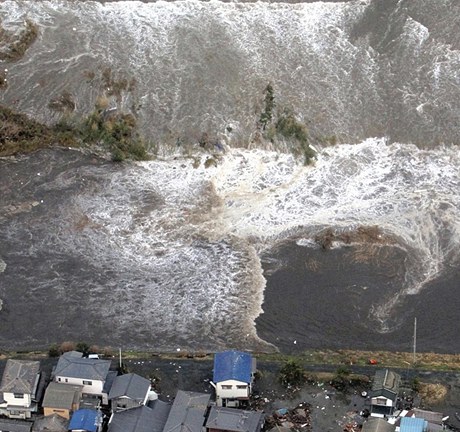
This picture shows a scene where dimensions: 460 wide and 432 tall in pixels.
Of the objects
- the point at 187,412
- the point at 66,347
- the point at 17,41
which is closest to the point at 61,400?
the point at 66,347

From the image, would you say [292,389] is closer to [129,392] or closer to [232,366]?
[232,366]

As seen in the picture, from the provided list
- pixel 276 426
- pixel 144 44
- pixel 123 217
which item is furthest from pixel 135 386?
pixel 144 44

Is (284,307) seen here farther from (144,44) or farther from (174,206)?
(144,44)

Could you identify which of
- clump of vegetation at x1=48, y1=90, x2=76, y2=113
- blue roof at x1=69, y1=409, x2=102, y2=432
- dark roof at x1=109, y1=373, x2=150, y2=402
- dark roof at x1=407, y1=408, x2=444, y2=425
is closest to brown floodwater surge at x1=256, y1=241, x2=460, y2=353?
dark roof at x1=407, y1=408, x2=444, y2=425

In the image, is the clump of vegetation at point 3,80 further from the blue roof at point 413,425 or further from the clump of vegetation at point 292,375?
the blue roof at point 413,425

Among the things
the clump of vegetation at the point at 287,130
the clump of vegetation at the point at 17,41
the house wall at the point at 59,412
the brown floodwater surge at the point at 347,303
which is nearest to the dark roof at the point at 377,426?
the brown floodwater surge at the point at 347,303

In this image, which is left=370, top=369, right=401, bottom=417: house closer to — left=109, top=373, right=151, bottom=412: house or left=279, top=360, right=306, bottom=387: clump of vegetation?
left=279, top=360, right=306, bottom=387: clump of vegetation
